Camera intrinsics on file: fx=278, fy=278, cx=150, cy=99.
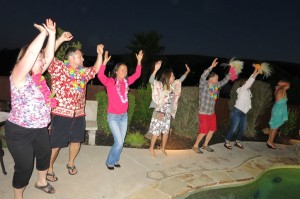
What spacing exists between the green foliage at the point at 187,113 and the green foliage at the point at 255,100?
190 centimetres

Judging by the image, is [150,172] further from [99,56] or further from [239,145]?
[239,145]

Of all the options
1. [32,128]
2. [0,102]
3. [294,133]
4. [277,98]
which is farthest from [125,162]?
[294,133]

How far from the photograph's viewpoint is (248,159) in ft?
21.5

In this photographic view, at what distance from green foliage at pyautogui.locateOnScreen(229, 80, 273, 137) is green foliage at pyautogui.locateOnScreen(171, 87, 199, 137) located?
190 cm

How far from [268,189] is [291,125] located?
4.69 m

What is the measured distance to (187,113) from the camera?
7613 mm

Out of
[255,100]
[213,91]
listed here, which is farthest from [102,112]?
[255,100]

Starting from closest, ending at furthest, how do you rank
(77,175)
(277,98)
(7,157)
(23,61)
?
(23,61) < (77,175) < (7,157) < (277,98)

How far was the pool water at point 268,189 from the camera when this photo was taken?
4.98m

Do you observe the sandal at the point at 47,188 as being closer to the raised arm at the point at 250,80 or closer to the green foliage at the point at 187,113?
the green foliage at the point at 187,113

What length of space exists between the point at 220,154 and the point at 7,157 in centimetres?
Answer: 455

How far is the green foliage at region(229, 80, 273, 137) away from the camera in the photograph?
28.8 feet

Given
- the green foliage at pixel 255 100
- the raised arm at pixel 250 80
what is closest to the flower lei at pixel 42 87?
the raised arm at pixel 250 80

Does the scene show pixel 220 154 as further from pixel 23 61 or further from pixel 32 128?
pixel 23 61
